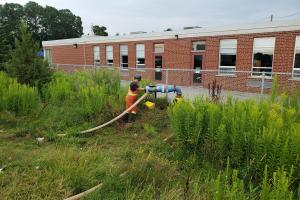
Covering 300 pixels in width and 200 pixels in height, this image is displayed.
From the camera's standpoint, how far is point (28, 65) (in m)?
10.9

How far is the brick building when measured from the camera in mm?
11984

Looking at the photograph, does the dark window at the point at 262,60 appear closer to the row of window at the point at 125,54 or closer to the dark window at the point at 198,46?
the dark window at the point at 198,46

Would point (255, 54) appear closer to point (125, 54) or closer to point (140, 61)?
point (140, 61)

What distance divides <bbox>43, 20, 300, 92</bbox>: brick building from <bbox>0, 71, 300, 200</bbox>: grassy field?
504 cm

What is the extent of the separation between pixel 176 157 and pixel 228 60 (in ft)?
48.6

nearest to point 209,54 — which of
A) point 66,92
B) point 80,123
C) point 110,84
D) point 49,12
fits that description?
point 110,84

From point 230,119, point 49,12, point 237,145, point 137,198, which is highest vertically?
point 49,12

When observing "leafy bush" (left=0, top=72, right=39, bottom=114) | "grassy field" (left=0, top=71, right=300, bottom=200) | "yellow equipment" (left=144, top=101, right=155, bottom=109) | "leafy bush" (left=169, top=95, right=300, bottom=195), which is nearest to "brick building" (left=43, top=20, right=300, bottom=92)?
"yellow equipment" (left=144, top=101, right=155, bottom=109)

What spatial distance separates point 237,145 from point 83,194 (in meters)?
2.35

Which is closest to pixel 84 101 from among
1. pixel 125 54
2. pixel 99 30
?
pixel 125 54

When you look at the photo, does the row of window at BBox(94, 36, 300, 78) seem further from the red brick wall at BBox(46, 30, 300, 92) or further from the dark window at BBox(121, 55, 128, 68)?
the dark window at BBox(121, 55, 128, 68)

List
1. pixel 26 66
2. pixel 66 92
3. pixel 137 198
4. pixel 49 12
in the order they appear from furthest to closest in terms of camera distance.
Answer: pixel 49 12 < pixel 26 66 < pixel 66 92 < pixel 137 198

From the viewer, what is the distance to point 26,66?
10789 millimetres

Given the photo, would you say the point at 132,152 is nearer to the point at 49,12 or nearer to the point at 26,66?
the point at 26,66
